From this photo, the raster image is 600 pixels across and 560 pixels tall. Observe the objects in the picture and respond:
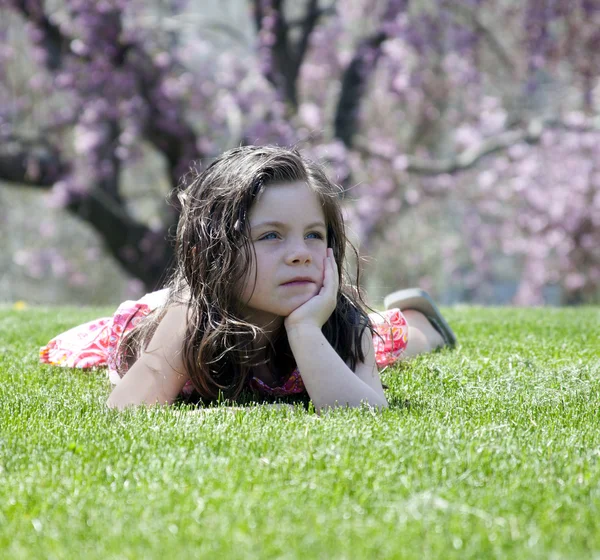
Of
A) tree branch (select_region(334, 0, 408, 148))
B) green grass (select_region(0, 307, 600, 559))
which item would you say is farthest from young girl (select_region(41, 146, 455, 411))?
tree branch (select_region(334, 0, 408, 148))

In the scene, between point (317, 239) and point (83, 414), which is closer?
point (83, 414)

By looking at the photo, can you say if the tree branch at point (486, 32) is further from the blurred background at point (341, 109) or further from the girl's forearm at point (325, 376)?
the girl's forearm at point (325, 376)

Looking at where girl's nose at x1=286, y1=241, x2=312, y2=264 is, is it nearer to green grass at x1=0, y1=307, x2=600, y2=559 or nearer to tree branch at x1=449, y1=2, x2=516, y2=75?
green grass at x1=0, y1=307, x2=600, y2=559

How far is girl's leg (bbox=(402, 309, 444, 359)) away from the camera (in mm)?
3875

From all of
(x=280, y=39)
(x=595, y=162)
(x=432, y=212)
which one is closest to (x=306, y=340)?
(x=280, y=39)

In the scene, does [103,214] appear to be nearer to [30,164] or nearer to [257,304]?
[30,164]

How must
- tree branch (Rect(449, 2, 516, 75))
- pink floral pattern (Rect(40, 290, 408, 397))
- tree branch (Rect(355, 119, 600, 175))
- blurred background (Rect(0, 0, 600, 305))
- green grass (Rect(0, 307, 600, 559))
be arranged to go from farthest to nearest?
tree branch (Rect(355, 119, 600, 175)) < tree branch (Rect(449, 2, 516, 75)) < blurred background (Rect(0, 0, 600, 305)) < pink floral pattern (Rect(40, 290, 408, 397)) < green grass (Rect(0, 307, 600, 559))

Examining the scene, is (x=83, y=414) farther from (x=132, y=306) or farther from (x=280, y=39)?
(x=280, y=39)

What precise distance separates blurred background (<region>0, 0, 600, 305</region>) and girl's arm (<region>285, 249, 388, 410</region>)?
442 cm

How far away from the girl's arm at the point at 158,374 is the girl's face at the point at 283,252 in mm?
279

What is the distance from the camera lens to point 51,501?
174 cm

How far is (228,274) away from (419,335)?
1427 millimetres

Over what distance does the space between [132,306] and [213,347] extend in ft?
3.07

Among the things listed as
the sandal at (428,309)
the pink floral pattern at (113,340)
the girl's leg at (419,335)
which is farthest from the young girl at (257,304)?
the sandal at (428,309)
